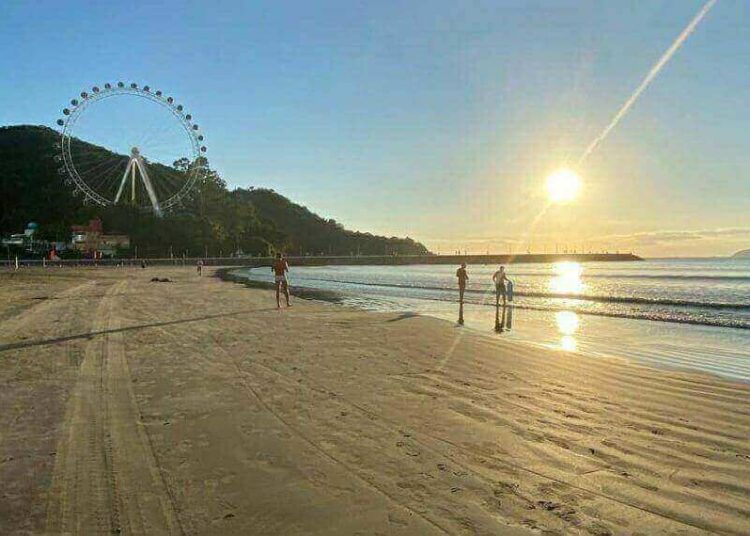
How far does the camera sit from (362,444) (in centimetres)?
545

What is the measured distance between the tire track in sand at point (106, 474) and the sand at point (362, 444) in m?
0.02

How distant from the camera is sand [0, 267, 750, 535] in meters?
3.95

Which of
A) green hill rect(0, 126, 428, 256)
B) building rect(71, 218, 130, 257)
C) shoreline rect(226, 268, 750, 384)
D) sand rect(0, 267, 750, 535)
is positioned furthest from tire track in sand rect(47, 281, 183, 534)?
green hill rect(0, 126, 428, 256)

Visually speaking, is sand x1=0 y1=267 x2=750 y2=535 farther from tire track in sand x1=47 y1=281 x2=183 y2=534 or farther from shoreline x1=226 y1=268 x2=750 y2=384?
shoreline x1=226 y1=268 x2=750 y2=384

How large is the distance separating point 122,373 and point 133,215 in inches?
5299

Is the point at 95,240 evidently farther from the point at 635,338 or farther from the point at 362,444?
the point at 362,444

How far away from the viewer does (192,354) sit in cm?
1047

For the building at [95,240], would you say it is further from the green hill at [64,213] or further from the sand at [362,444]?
the sand at [362,444]

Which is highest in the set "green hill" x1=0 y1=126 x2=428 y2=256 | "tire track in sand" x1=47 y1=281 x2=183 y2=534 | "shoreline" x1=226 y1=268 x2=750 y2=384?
"green hill" x1=0 y1=126 x2=428 y2=256

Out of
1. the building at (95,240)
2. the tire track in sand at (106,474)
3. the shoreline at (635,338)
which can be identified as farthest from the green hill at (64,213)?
the tire track in sand at (106,474)

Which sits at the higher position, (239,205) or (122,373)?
(239,205)

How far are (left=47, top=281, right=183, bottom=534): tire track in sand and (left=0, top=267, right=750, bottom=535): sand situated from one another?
19 millimetres

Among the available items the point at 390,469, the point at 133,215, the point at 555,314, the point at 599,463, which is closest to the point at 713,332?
the point at 555,314

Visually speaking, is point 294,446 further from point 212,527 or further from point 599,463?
point 599,463
